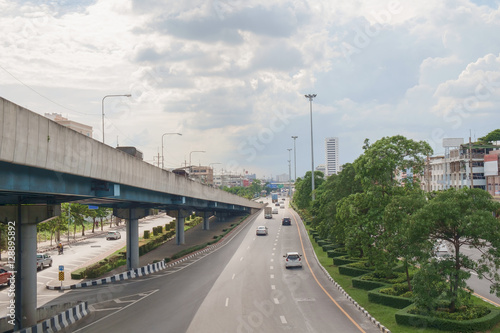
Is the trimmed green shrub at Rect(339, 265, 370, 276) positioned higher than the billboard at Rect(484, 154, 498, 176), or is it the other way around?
the billboard at Rect(484, 154, 498, 176)

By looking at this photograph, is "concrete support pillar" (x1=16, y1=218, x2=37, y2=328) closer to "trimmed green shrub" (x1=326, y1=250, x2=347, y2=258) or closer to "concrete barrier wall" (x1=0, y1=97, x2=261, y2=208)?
"concrete barrier wall" (x1=0, y1=97, x2=261, y2=208)

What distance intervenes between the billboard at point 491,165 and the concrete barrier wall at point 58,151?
7611 cm

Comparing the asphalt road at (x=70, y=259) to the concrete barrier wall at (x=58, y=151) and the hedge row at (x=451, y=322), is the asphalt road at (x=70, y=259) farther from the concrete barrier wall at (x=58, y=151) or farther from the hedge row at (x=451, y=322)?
the hedge row at (x=451, y=322)

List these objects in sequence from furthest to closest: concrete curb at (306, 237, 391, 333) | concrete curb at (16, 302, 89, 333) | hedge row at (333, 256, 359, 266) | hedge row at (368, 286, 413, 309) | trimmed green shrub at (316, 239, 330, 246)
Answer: trimmed green shrub at (316, 239, 330, 246) < hedge row at (333, 256, 359, 266) < hedge row at (368, 286, 413, 309) < concrete curb at (16, 302, 89, 333) < concrete curb at (306, 237, 391, 333)

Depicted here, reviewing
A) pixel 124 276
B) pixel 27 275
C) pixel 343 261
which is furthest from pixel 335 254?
pixel 27 275

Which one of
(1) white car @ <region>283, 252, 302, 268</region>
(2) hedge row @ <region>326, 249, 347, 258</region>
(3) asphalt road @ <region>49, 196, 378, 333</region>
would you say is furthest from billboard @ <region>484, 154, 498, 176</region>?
(1) white car @ <region>283, 252, 302, 268</region>

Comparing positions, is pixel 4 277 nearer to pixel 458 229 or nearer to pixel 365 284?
pixel 365 284

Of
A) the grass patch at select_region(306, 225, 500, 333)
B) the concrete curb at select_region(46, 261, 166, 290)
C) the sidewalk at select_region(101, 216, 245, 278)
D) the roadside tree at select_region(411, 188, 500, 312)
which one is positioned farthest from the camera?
the sidewalk at select_region(101, 216, 245, 278)

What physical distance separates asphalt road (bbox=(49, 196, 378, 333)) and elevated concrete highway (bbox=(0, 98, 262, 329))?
192 inches

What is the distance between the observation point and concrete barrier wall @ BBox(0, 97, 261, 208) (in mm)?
14031

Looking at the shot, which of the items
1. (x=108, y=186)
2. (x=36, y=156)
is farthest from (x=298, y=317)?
(x=36, y=156)

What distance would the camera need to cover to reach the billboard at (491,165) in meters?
84.9

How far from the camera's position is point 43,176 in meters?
18.9

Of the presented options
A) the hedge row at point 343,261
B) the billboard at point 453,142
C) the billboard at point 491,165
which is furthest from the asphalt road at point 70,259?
the billboard at point 453,142
